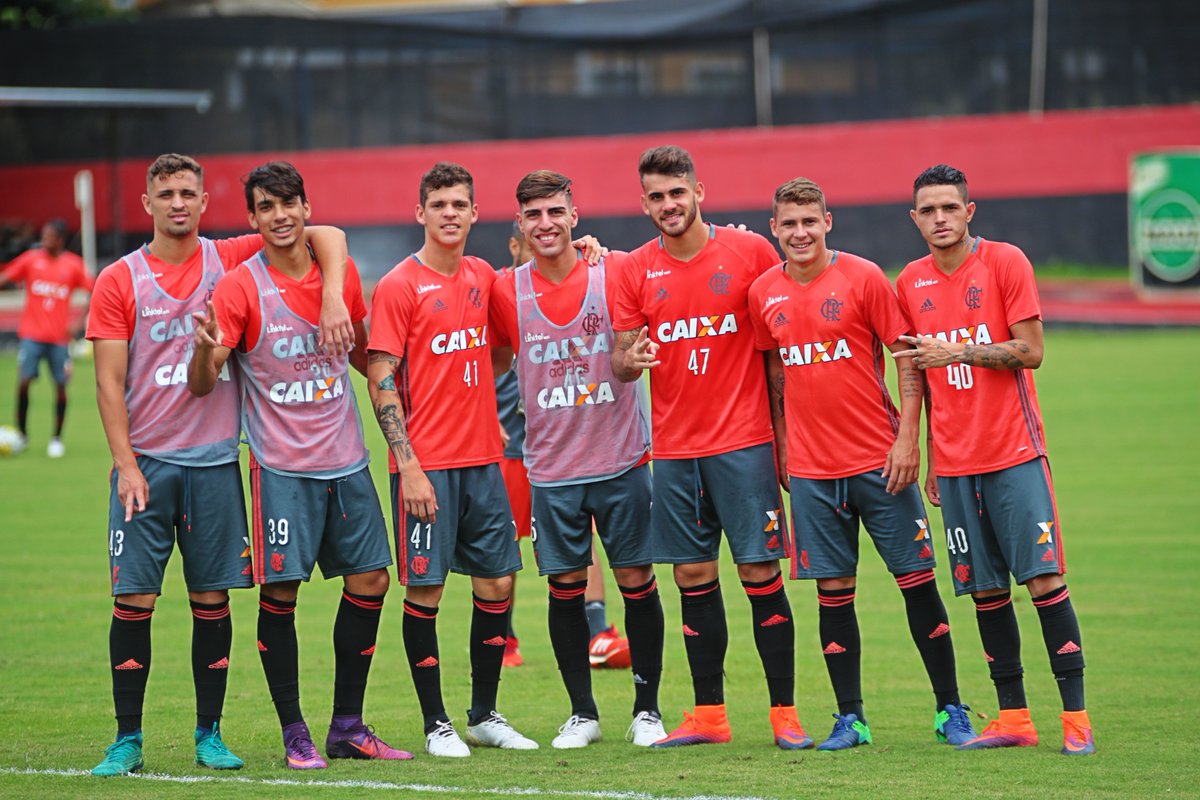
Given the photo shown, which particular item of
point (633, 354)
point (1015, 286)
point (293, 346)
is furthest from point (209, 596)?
point (1015, 286)

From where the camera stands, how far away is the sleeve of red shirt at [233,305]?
6.40m

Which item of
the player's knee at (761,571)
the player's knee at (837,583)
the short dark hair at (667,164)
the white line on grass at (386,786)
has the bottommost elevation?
the white line on grass at (386,786)

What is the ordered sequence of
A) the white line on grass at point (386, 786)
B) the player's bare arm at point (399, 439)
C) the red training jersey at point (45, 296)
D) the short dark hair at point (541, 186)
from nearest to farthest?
the white line on grass at point (386, 786)
the player's bare arm at point (399, 439)
the short dark hair at point (541, 186)
the red training jersey at point (45, 296)

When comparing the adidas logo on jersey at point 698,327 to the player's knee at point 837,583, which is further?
the adidas logo on jersey at point 698,327

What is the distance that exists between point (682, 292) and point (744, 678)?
2.53 meters

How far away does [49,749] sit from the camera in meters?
6.74

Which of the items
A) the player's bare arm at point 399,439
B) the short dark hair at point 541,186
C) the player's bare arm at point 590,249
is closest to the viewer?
the player's bare arm at point 399,439

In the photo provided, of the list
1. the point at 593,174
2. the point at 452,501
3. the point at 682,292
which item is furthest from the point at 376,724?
the point at 593,174

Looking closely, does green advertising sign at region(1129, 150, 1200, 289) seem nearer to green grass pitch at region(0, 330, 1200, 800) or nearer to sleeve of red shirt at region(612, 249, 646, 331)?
green grass pitch at region(0, 330, 1200, 800)

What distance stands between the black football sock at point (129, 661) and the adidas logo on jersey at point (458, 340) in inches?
64.7

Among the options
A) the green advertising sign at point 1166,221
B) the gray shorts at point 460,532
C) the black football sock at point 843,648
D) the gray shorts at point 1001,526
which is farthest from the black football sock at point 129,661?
the green advertising sign at point 1166,221

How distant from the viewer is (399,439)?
6.67 meters

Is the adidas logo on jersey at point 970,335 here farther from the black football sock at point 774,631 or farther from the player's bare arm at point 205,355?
the player's bare arm at point 205,355

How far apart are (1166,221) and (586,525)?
28154 millimetres
